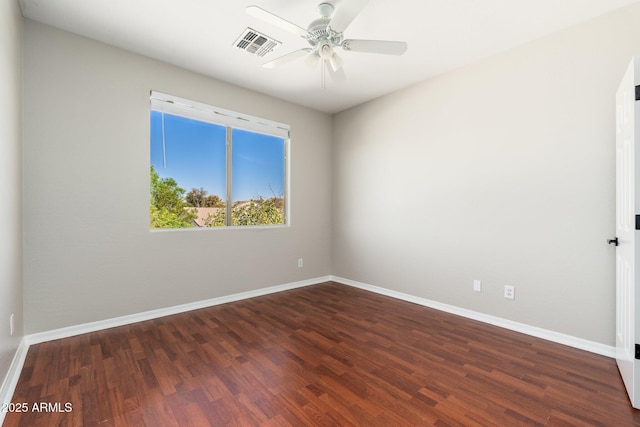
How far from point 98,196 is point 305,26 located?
2463mm

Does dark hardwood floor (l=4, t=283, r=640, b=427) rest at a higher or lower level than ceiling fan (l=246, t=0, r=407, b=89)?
lower

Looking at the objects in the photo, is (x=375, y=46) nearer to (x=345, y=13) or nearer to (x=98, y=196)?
(x=345, y=13)

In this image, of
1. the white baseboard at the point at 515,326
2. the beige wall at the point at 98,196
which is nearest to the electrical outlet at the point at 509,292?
the white baseboard at the point at 515,326

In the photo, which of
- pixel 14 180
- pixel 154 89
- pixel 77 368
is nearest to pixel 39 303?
pixel 77 368

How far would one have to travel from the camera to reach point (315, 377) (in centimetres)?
195

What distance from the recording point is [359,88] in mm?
3711

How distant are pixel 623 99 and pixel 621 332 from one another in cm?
160

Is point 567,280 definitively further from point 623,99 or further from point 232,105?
point 232,105

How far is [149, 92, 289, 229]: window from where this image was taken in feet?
10.4

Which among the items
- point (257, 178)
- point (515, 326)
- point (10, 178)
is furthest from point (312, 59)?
point (515, 326)

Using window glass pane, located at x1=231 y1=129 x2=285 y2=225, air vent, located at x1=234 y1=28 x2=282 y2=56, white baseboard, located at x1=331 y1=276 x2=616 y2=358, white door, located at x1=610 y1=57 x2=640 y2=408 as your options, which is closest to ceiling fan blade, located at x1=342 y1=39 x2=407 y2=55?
air vent, located at x1=234 y1=28 x2=282 y2=56

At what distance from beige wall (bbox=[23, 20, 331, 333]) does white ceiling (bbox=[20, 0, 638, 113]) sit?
0.25 metres

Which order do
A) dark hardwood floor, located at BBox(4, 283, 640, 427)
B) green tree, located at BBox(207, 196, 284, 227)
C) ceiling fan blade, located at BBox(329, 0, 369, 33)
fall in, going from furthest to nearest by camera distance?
1. green tree, located at BBox(207, 196, 284, 227)
2. ceiling fan blade, located at BBox(329, 0, 369, 33)
3. dark hardwood floor, located at BBox(4, 283, 640, 427)

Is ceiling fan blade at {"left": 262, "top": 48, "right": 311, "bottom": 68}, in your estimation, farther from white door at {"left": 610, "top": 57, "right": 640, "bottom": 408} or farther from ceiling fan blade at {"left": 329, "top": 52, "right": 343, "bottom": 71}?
white door at {"left": 610, "top": 57, "right": 640, "bottom": 408}
